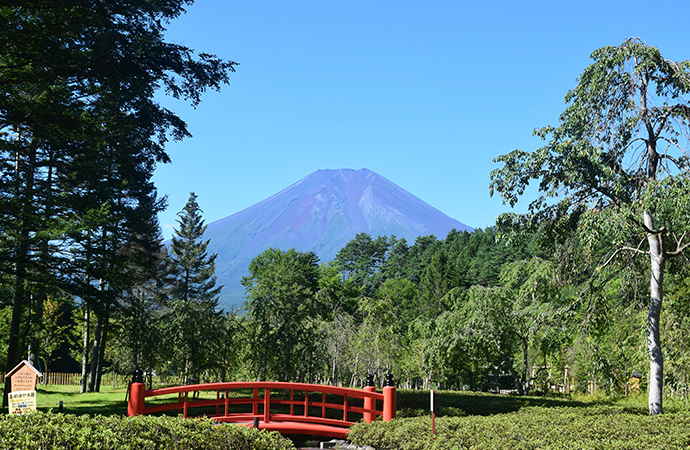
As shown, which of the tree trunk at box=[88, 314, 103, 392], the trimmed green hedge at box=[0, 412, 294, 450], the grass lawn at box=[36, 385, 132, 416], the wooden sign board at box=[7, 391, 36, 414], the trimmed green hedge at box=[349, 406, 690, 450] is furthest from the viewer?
the tree trunk at box=[88, 314, 103, 392]

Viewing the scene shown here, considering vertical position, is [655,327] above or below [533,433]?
above

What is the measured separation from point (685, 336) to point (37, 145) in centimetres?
1930

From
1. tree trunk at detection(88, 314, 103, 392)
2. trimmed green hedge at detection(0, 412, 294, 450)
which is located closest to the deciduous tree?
trimmed green hedge at detection(0, 412, 294, 450)

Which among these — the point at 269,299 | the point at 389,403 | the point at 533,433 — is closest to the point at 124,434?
the point at 533,433

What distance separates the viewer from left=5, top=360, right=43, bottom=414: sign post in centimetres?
821

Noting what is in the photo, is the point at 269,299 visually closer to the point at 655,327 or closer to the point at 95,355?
the point at 95,355

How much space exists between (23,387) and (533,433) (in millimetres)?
7892

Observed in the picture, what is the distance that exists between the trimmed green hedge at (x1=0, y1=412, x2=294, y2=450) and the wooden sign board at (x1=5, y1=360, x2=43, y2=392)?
9.93 ft

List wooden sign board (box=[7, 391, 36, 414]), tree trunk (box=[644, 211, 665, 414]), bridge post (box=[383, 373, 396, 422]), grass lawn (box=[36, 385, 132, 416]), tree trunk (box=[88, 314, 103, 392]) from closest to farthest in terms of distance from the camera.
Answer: wooden sign board (box=[7, 391, 36, 414])
bridge post (box=[383, 373, 396, 422])
tree trunk (box=[644, 211, 665, 414])
grass lawn (box=[36, 385, 132, 416])
tree trunk (box=[88, 314, 103, 392])

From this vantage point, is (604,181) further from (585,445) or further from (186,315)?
(186,315)

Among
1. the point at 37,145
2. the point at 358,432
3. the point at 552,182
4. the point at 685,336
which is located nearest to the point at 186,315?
the point at 37,145

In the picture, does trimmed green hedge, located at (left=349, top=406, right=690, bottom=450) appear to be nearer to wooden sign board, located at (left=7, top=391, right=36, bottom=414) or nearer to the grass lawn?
wooden sign board, located at (left=7, top=391, right=36, bottom=414)

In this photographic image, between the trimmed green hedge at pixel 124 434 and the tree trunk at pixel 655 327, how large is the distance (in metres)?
8.24

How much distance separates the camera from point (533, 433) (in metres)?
7.92
